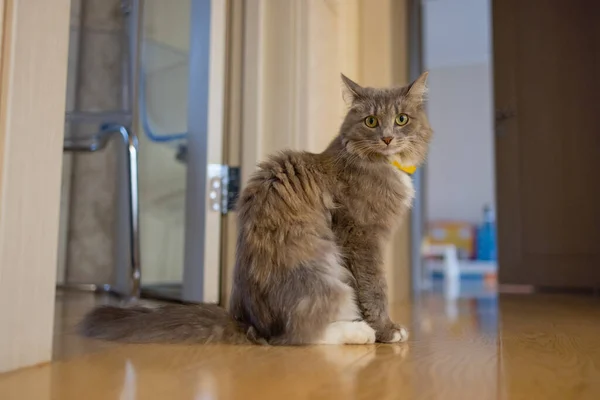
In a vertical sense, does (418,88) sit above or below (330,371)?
above

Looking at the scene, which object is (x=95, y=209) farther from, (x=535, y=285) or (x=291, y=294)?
(x=535, y=285)

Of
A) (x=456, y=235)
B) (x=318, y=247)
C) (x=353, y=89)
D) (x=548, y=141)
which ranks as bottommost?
(x=318, y=247)

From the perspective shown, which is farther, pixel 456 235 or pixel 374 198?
pixel 456 235

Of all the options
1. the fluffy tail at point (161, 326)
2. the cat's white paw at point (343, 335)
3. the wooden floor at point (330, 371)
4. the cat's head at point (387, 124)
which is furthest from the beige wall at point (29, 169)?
the cat's head at point (387, 124)

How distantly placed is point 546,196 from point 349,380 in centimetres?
305

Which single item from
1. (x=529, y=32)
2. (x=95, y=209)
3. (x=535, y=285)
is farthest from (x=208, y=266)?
(x=529, y=32)

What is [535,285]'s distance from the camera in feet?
11.3

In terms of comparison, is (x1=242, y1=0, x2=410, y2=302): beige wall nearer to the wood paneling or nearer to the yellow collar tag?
the yellow collar tag

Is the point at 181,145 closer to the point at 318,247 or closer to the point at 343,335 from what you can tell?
the point at 318,247

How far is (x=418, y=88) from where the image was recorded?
1407 mm

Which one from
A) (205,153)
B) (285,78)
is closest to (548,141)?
(285,78)

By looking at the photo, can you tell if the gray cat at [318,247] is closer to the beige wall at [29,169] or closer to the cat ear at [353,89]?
the cat ear at [353,89]

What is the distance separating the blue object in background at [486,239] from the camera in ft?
21.3

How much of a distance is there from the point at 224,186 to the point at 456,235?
5.43m
